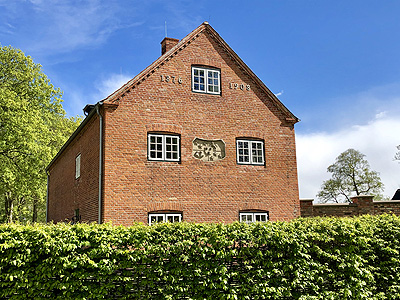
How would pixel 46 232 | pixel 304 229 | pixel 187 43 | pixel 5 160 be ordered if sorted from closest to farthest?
pixel 46 232 → pixel 304 229 → pixel 187 43 → pixel 5 160

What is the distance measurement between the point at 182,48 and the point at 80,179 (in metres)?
7.71

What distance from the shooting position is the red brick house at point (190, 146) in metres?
15.3

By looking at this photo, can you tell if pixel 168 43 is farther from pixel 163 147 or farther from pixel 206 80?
pixel 163 147

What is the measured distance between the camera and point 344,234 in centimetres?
1045

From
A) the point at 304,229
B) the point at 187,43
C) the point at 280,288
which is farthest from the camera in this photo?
the point at 187,43

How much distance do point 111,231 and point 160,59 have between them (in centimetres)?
959

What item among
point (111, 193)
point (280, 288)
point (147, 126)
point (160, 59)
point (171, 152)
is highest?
point (160, 59)

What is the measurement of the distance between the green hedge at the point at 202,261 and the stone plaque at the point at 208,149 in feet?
21.9

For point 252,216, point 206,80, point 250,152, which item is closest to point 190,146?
point 250,152

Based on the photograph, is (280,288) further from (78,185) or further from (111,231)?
(78,185)

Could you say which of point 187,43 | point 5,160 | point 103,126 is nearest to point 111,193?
point 103,126

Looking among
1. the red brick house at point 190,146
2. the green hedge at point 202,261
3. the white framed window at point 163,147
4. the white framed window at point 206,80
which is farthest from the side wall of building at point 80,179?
the green hedge at point 202,261

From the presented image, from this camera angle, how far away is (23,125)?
84.9 ft

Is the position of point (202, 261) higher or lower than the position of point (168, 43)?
lower
